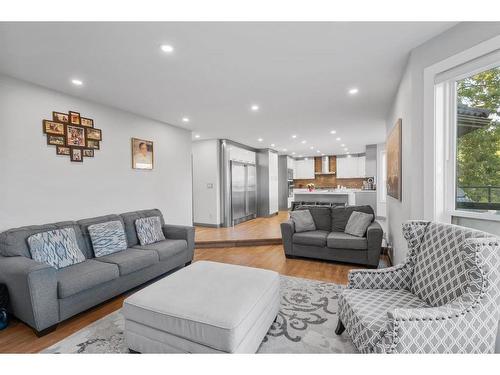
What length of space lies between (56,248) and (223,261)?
2.26 meters

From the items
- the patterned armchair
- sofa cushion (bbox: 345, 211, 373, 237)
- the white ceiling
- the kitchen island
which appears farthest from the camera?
the kitchen island

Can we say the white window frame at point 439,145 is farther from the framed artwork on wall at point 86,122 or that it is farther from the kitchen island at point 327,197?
the kitchen island at point 327,197

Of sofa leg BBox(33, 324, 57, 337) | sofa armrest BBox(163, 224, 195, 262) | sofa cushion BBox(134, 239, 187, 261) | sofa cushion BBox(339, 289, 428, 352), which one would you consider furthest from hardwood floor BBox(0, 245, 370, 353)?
sofa cushion BBox(339, 289, 428, 352)

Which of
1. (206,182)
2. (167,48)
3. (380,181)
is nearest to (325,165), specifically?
(380,181)

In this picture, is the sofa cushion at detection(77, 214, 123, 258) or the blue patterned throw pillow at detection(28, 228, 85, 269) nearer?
the blue patterned throw pillow at detection(28, 228, 85, 269)

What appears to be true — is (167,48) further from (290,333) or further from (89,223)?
(290,333)

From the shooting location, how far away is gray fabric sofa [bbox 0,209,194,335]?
6.67ft

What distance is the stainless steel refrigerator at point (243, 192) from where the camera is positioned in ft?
23.1

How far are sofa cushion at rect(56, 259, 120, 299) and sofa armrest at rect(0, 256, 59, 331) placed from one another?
0.24ft

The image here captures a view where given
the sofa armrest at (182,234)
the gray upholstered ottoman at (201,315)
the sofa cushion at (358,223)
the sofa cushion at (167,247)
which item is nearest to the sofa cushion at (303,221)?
the sofa cushion at (358,223)

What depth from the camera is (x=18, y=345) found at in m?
1.94

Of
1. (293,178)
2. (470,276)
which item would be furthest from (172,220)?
(293,178)

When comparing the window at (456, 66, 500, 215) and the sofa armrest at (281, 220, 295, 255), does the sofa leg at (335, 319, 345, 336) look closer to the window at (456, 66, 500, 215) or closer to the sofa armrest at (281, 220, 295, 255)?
the window at (456, 66, 500, 215)

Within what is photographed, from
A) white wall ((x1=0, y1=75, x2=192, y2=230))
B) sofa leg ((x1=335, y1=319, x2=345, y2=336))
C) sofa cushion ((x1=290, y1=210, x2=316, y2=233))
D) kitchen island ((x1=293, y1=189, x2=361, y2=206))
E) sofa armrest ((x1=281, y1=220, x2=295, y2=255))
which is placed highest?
white wall ((x1=0, y1=75, x2=192, y2=230))
